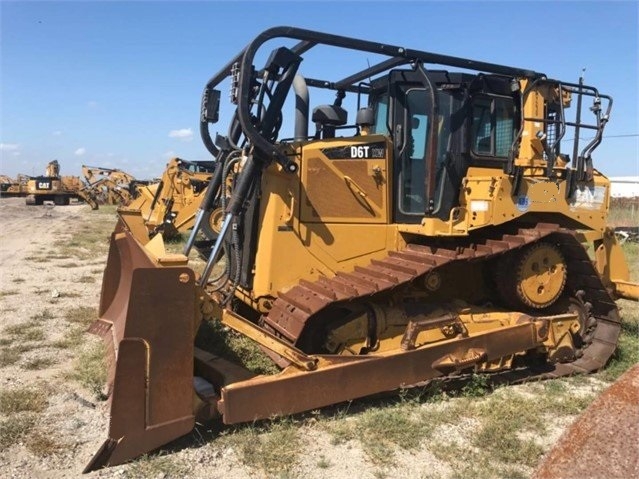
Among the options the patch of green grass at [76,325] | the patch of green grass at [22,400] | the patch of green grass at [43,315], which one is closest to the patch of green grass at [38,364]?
the patch of green grass at [76,325]

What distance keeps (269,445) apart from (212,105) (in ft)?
10.8

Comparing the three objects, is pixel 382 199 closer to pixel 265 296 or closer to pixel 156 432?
pixel 265 296

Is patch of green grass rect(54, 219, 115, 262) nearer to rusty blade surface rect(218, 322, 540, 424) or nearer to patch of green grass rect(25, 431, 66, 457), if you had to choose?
patch of green grass rect(25, 431, 66, 457)

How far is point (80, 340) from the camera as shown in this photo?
20.2 feet

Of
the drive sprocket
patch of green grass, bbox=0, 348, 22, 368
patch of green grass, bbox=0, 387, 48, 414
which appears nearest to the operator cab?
the drive sprocket

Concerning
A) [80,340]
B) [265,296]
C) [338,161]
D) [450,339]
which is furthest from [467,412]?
[80,340]

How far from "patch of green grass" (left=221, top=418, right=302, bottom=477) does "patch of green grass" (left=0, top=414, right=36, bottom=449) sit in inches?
55.8

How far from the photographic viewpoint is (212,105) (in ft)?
18.1

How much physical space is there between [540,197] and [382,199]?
61.0 inches

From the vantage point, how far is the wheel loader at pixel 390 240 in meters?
4.32

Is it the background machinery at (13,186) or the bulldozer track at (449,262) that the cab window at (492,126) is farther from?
the background machinery at (13,186)

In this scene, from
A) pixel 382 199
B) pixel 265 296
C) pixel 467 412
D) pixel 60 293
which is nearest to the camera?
pixel 467 412

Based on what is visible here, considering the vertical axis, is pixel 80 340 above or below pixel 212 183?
below

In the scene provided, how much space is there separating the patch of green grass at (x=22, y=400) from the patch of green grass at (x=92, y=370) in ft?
1.20
